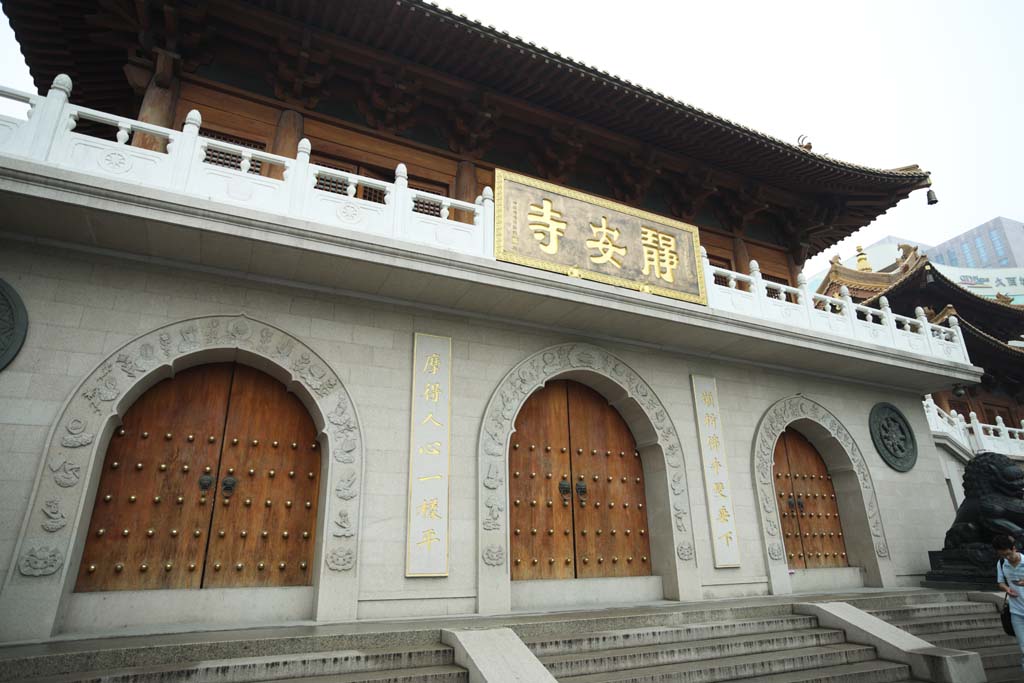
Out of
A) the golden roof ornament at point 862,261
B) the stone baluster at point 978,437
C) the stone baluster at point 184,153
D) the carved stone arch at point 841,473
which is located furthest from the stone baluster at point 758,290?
the golden roof ornament at point 862,261

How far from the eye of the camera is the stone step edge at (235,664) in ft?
12.1

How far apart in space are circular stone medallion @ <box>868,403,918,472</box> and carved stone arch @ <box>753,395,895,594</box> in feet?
1.77

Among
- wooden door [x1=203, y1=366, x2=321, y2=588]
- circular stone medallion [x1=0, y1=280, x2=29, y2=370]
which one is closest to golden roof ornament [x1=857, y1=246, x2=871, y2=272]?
wooden door [x1=203, y1=366, x2=321, y2=588]

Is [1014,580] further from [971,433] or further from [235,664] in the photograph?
[971,433]

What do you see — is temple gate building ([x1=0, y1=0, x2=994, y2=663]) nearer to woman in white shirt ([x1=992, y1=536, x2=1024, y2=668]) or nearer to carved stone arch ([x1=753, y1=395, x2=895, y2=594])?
carved stone arch ([x1=753, y1=395, x2=895, y2=594])

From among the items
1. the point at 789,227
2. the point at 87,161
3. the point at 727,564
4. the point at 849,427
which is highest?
the point at 789,227

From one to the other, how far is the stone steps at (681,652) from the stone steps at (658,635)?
5 cm

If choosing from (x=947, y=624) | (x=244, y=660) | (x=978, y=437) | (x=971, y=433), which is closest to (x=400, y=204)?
(x=244, y=660)

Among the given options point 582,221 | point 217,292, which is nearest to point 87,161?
point 217,292

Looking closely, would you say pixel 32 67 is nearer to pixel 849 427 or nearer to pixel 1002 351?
pixel 849 427

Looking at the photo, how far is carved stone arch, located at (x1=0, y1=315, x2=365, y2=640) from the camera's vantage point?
4.54 meters

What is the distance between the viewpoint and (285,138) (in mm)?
7066

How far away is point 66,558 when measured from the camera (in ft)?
15.2

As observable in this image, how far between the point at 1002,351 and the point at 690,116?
1497cm
